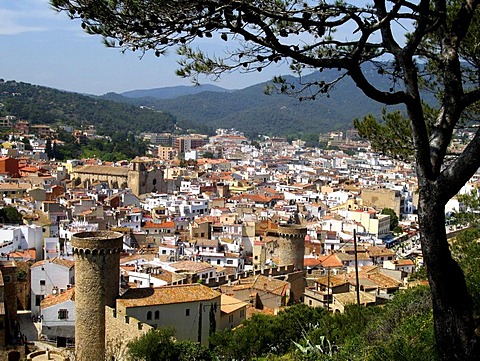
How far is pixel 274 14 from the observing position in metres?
6.14

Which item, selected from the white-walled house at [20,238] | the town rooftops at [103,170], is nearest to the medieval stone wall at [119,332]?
the white-walled house at [20,238]

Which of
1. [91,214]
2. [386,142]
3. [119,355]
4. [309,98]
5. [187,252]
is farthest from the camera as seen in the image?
[91,214]

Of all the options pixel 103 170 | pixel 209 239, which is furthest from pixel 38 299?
pixel 103 170

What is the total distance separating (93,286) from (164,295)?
7.10 ft

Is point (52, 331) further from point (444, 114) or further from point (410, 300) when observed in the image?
point (444, 114)

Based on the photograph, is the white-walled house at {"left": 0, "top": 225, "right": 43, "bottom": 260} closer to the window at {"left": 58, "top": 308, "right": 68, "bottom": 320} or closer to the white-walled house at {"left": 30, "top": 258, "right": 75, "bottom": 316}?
the white-walled house at {"left": 30, "top": 258, "right": 75, "bottom": 316}

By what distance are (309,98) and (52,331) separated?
1721cm

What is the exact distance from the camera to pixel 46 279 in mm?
24312

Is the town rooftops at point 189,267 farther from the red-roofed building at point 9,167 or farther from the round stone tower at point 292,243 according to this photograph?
the red-roofed building at point 9,167

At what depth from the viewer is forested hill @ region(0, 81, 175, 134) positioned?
12649 cm

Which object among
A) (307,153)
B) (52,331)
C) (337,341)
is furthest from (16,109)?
(337,341)

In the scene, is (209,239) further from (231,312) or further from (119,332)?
(119,332)

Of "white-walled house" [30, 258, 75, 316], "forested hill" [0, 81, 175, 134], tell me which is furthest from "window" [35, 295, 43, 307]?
"forested hill" [0, 81, 175, 134]

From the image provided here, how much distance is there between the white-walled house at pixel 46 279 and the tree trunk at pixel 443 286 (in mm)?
20668
